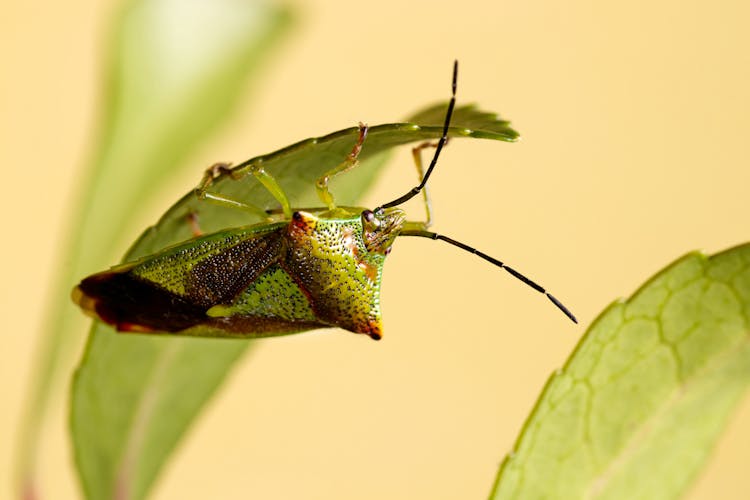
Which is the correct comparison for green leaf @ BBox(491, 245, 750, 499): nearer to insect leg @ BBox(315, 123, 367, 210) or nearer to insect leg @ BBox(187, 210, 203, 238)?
insect leg @ BBox(315, 123, 367, 210)

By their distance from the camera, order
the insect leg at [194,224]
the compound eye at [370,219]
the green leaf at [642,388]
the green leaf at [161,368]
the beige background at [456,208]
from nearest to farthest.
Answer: the green leaf at [642,388]
the green leaf at [161,368]
the insect leg at [194,224]
the compound eye at [370,219]
the beige background at [456,208]

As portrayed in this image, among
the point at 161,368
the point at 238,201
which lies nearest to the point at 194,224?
the point at 238,201

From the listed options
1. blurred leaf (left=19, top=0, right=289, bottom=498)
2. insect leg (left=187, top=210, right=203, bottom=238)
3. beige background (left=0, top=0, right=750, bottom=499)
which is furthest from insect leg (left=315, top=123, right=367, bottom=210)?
beige background (left=0, top=0, right=750, bottom=499)

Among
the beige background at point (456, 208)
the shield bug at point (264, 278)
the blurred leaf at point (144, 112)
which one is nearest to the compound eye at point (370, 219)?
the shield bug at point (264, 278)

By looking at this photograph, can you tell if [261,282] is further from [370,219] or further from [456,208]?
[456,208]

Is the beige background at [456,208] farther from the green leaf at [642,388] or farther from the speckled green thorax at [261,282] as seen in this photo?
the green leaf at [642,388]

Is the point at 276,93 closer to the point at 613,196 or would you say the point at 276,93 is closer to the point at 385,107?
the point at 385,107

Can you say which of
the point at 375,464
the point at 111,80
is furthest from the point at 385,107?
the point at 111,80
